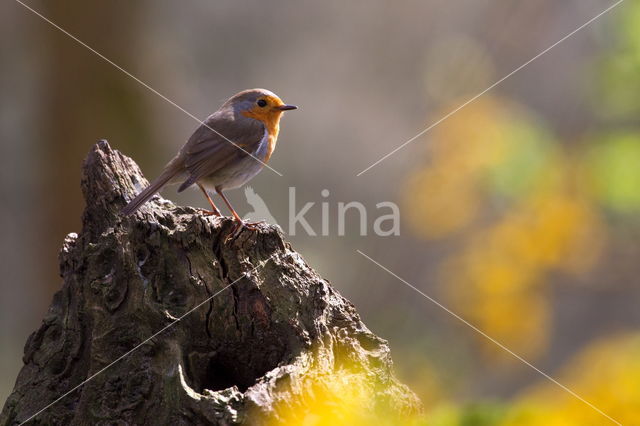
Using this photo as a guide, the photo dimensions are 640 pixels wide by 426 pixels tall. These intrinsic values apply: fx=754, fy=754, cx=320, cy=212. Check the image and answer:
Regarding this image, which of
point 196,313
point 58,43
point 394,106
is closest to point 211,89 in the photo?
point 394,106

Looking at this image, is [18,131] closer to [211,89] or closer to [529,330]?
[211,89]

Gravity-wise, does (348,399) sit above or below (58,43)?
below

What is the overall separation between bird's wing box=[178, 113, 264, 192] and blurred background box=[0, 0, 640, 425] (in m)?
1.36

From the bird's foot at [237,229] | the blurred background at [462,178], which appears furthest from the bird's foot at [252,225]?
the blurred background at [462,178]

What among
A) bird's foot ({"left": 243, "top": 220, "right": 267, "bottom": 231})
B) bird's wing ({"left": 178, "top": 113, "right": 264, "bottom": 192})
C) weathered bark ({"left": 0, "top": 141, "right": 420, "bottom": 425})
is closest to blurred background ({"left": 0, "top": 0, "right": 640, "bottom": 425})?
weathered bark ({"left": 0, "top": 141, "right": 420, "bottom": 425})

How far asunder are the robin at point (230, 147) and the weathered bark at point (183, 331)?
4.35 feet

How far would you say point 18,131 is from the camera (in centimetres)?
1162

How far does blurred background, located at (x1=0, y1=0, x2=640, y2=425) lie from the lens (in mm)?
5816

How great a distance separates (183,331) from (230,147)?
2.10m

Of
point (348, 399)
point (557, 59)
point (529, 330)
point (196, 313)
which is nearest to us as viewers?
point (348, 399)

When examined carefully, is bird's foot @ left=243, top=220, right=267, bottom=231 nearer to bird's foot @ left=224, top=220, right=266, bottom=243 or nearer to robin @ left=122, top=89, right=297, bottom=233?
bird's foot @ left=224, top=220, right=266, bottom=243

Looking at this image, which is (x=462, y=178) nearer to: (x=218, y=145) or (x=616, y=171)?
(x=616, y=171)

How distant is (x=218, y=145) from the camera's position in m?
4.96

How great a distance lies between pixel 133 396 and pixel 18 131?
9723 mm
